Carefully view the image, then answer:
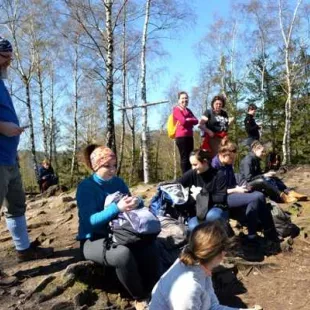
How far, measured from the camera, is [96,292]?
3.56m

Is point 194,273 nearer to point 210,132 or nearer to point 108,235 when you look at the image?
point 108,235

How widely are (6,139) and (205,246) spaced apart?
2.03 metres

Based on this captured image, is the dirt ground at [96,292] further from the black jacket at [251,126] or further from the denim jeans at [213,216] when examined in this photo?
the black jacket at [251,126]

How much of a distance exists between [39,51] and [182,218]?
63.7 feet

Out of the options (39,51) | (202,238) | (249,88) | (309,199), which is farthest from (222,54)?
(202,238)

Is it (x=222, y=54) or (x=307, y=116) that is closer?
(x=307, y=116)

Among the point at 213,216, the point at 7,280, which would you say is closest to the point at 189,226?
the point at 213,216

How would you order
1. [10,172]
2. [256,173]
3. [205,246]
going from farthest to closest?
[256,173]
[10,172]
[205,246]

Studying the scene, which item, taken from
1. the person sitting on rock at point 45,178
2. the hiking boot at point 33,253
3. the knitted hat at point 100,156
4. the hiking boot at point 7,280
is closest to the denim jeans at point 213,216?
the knitted hat at point 100,156

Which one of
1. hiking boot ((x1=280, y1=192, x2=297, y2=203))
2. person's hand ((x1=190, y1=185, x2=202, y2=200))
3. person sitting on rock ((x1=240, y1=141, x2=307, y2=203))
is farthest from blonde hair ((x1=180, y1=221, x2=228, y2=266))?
hiking boot ((x1=280, y1=192, x2=297, y2=203))

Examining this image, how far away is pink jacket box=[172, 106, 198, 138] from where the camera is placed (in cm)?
716

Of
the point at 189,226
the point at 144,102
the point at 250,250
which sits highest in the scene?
the point at 144,102

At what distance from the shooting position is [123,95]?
22.5 metres

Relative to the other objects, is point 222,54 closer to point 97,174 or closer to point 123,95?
point 123,95
